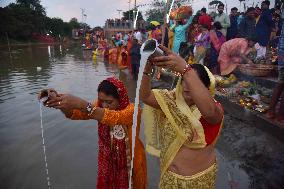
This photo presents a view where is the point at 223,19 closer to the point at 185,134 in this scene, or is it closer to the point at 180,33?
the point at 180,33

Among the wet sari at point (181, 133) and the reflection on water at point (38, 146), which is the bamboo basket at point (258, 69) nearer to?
the reflection on water at point (38, 146)

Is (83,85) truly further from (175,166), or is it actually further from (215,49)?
(175,166)

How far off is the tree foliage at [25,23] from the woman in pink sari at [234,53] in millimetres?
36933

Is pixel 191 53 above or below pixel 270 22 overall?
below

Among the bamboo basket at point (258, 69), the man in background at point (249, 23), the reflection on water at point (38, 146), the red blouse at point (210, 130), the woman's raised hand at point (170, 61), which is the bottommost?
the reflection on water at point (38, 146)

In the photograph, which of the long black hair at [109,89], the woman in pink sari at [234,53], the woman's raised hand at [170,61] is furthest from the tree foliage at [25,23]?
the woman's raised hand at [170,61]

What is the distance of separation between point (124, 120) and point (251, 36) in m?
7.78

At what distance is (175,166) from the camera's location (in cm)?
226

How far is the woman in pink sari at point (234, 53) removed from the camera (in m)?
8.98

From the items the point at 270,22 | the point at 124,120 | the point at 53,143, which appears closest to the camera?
the point at 124,120

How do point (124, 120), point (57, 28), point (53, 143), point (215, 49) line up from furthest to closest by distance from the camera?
point (57, 28), point (215, 49), point (53, 143), point (124, 120)

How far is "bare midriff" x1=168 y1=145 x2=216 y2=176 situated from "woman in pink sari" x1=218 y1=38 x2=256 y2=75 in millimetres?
7076

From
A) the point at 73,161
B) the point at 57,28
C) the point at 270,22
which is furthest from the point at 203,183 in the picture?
the point at 57,28

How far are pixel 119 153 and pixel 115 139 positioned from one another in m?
0.12
